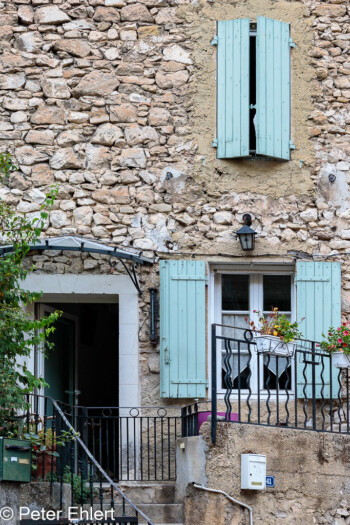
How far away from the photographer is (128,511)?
31.0 ft

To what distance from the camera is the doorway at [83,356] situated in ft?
38.7

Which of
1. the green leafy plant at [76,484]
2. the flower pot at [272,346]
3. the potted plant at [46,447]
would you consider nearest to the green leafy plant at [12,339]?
the potted plant at [46,447]

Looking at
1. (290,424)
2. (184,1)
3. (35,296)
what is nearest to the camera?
(35,296)

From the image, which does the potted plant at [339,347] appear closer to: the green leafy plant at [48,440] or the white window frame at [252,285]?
the white window frame at [252,285]

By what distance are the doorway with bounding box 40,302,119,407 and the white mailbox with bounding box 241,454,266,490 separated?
2.63 m

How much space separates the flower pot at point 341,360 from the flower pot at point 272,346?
1.97 feet

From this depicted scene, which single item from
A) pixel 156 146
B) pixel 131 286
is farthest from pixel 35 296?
pixel 156 146

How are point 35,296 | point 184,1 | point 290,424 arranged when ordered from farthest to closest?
point 184,1, point 290,424, point 35,296

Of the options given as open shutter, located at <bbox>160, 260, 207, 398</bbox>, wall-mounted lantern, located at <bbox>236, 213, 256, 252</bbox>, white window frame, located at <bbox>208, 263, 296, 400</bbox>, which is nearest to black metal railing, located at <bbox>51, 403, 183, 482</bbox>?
open shutter, located at <bbox>160, 260, 207, 398</bbox>

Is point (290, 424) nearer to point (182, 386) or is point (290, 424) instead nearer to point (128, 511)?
point (182, 386)

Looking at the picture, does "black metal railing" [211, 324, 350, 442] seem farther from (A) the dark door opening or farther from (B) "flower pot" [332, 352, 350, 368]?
(A) the dark door opening

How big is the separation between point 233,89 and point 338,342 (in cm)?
285

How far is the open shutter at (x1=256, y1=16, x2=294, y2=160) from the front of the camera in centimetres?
1105

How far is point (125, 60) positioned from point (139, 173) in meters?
1.20
